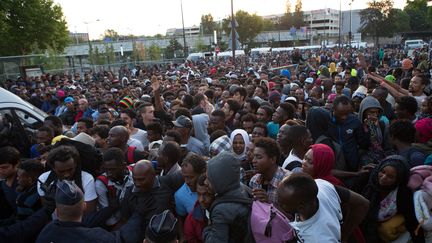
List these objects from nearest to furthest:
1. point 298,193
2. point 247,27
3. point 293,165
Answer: point 298,193 < point 293,165 < point 247,27

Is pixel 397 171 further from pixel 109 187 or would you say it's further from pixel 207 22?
pixel 207 22

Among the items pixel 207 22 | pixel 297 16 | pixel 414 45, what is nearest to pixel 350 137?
pixel 414 45

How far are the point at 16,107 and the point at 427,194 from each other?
7559 millimetres

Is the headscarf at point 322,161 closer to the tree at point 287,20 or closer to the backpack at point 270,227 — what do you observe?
the backpack at point 270,227

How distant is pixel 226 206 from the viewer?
102 inches

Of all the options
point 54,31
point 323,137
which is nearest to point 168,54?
point 54,31

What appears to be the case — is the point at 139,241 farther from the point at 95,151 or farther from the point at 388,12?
the point at 388,12

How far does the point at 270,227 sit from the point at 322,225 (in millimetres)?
368

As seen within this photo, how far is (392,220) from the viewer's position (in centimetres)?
320

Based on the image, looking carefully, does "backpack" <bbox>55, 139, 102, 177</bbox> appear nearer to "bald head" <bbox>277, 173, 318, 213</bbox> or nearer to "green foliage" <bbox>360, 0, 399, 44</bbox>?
"bald head" <bbox>277, 173, 318, 213</bbox>

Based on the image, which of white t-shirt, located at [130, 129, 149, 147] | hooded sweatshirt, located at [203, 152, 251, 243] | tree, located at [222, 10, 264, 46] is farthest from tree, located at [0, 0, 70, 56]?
tree, located at [222, 10, 264, 46]

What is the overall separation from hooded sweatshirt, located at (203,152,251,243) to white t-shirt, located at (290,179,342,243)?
0.39m

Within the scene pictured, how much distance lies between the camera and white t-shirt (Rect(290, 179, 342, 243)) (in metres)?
2.46

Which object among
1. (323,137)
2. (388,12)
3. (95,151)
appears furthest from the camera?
(388,12)
